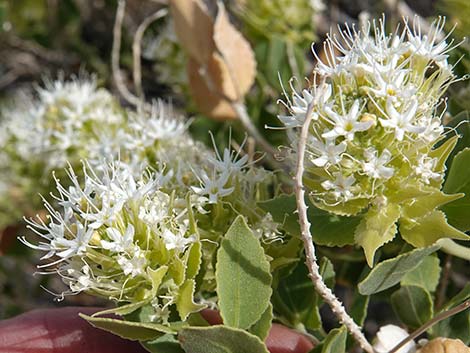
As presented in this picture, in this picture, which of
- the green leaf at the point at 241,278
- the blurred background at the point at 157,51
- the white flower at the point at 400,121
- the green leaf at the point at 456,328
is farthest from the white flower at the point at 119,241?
the blurred background at the point at 157,51

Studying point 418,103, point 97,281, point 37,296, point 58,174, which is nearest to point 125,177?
point 97,281

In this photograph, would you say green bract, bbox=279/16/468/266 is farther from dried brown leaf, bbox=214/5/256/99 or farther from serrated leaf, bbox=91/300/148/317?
dried brown leaf, bbox=214/5/256/99

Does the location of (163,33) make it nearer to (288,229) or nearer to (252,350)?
(288,229)

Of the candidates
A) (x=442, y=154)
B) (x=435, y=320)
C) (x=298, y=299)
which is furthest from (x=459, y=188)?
(x=298, y=299)

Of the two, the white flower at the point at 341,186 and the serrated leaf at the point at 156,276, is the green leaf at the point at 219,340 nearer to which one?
the serrated leaf at the point at 156,276

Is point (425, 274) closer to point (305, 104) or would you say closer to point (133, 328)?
point (305, 104)

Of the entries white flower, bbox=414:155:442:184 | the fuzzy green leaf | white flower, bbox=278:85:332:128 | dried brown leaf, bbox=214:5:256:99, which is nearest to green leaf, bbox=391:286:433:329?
the fuzzy green leaf

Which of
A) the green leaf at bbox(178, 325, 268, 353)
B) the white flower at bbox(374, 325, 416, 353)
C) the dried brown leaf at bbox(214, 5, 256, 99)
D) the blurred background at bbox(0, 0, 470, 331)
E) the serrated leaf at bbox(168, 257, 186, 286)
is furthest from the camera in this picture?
the blurred background at bbox(0, 0, 470, 331)
